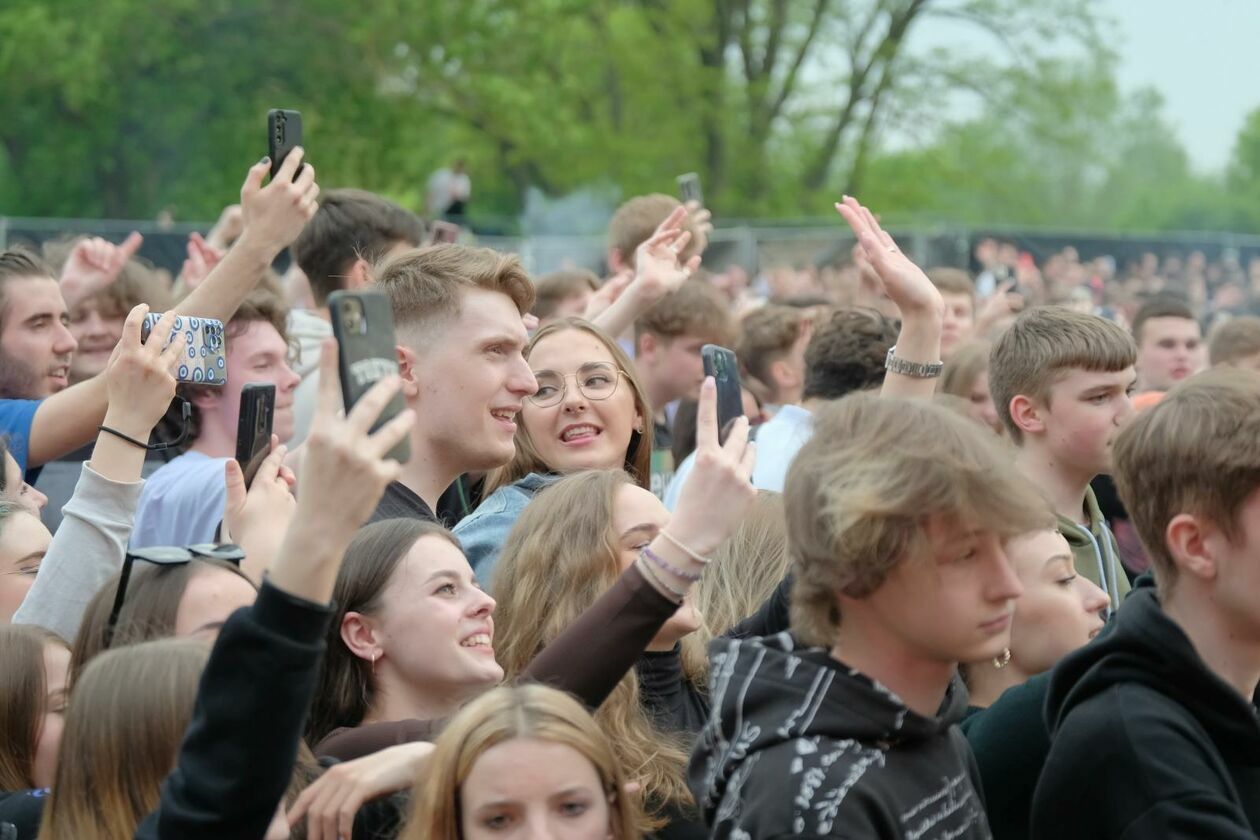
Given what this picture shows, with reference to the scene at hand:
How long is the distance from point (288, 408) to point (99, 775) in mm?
2889

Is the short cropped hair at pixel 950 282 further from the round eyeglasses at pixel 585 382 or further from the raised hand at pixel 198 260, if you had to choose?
the round eyeglasses at pixel 585 382

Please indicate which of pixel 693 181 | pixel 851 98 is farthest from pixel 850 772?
pixel 851 98

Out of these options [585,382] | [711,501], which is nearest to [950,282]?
[585,382]

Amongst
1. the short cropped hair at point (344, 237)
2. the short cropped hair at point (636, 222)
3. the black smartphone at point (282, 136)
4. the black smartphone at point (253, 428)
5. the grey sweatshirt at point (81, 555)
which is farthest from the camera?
the short cropped hair at point (636, 222)

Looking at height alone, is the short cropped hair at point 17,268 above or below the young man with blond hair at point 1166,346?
above

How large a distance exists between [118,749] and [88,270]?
4.22m

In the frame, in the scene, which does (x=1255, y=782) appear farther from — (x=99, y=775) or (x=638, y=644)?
(x=99, y=775)

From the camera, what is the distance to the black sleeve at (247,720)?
94.6 inches

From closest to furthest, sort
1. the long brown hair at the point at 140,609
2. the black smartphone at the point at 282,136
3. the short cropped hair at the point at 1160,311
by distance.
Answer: the long brown hair at the point at 140,609, the black smartphone at the point at 282,136, the short cropped hair at the point at 1160,311

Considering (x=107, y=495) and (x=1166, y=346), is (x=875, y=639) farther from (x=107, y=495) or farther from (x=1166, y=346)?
(x=1166, y=346)

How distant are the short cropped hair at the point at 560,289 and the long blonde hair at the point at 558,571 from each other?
167 inches

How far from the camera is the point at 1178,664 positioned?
A: 279cm

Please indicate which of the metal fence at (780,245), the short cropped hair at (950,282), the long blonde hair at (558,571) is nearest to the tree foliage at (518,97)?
the metal fence at (780,245)

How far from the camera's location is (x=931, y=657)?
264 cm
